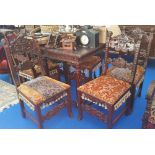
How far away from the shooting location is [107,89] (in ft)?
5.97

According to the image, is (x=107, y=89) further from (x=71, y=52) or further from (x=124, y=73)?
(x=71, y=52)

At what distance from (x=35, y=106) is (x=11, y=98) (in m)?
0.98

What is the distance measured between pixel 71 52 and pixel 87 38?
308 millimetres

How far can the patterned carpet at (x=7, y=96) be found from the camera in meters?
2.45

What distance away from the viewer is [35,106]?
1754mm

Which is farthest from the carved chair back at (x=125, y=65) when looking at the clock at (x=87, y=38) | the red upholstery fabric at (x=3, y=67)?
the red upholstery fabric at (x=3, y=67)

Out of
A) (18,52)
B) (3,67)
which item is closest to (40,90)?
(18,52)

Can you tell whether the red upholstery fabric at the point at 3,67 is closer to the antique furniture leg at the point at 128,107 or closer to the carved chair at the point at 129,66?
the carved chair at the point at 129,66

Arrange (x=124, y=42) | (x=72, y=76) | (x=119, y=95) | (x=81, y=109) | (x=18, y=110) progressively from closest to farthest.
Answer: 1. (x=119, y=95)
2. (x=124, y=42)
3. (x=81, y=109)
4. (x=18, y=110)
5. (x=72, y=76)

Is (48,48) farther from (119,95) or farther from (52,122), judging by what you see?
(119,95)

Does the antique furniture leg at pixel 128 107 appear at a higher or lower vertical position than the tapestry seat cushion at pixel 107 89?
lower

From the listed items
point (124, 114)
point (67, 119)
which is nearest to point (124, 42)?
point (124, 114)

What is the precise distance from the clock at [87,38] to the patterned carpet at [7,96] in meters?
1.21

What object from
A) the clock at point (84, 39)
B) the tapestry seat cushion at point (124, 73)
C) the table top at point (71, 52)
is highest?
the clock at point (84, 39)
